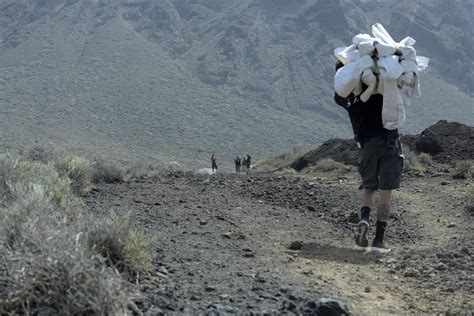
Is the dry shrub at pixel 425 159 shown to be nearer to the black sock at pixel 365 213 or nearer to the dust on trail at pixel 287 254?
the dust on trail at pixel 287 254

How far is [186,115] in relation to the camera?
5303 centimetres

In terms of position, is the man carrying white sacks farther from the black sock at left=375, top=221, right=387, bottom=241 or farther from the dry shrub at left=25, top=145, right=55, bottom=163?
the dry shrub at left=25, top=145, right=55, bottom=163

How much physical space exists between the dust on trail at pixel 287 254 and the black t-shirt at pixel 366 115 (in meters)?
1.05

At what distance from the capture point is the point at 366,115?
5777 millimetres

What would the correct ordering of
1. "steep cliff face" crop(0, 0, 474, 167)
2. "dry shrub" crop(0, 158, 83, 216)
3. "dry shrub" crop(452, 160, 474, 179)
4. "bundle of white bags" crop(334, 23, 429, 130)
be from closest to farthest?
1. "dry shrub" crop(0, 158, 83, 216)
2. "bundle of white bags" crop(334, 23, 429, 130)
3. "dry shrub" crop(452, 160, 474, 179)
4. "steep cliff face" crop(0, 0, 474, 167)

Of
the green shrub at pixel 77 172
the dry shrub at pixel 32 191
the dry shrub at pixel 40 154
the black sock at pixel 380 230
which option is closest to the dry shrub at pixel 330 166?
the dry shrub at pixel 40 154

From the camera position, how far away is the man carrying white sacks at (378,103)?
18.2ft

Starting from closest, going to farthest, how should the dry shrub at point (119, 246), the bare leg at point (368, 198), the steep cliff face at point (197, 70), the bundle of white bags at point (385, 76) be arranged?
1. the dry shrub at point (119, 246)
2. the bundle of white bags at point (385, 76)
3. the bare leg at point (368, 198)
4. the steep cliff face at point (197, 70)

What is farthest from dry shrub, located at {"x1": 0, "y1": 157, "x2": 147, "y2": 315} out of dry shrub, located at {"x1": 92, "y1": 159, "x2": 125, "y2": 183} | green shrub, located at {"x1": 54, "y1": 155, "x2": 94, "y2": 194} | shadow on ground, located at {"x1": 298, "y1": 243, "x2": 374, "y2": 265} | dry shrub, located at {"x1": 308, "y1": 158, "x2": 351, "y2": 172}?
dry shrub, located at {"x1": 308, "y1": 158, "x2": 351, "y2": 172}

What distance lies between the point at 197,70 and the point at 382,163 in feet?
210

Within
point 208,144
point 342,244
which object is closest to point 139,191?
point 342,244

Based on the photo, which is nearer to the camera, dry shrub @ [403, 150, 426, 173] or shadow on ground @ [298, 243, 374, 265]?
shadow on ground @ [298, 243, 374, 265]

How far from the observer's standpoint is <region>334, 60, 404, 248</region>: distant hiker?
5656mm

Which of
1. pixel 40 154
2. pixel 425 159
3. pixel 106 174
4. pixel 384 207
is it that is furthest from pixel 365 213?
pixel 425 159
